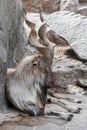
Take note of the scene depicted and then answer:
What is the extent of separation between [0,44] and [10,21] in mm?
507

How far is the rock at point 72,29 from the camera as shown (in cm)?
830

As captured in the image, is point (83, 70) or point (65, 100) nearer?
point (65, 100)

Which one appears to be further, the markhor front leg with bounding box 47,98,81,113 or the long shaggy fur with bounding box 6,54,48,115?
the markhor front leg with bounding box 47,98,81,113

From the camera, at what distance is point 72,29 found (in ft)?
28.6

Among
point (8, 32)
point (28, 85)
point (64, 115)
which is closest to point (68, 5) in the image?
point (8, 32)

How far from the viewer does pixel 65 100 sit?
6.16m

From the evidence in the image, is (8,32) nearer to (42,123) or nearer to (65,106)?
(42,123)

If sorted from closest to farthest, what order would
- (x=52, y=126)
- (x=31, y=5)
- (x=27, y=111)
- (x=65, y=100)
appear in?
(x=52, y=126) < (x=27, y=111) < (x=65, y=100) < (x=31, y=5)

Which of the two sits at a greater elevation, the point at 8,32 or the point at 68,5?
the point at 8,32

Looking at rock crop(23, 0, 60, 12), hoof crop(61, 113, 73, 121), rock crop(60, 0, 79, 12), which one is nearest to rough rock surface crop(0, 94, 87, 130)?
hoof crop(61, 113, 73, 121)

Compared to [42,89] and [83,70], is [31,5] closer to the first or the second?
[83,70]

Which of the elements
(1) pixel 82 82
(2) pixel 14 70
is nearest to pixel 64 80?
(1) pixel 82 82

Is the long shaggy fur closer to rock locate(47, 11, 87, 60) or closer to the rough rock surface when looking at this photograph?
Answer: the rough rock surface

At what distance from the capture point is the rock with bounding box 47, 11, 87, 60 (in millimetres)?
8305
